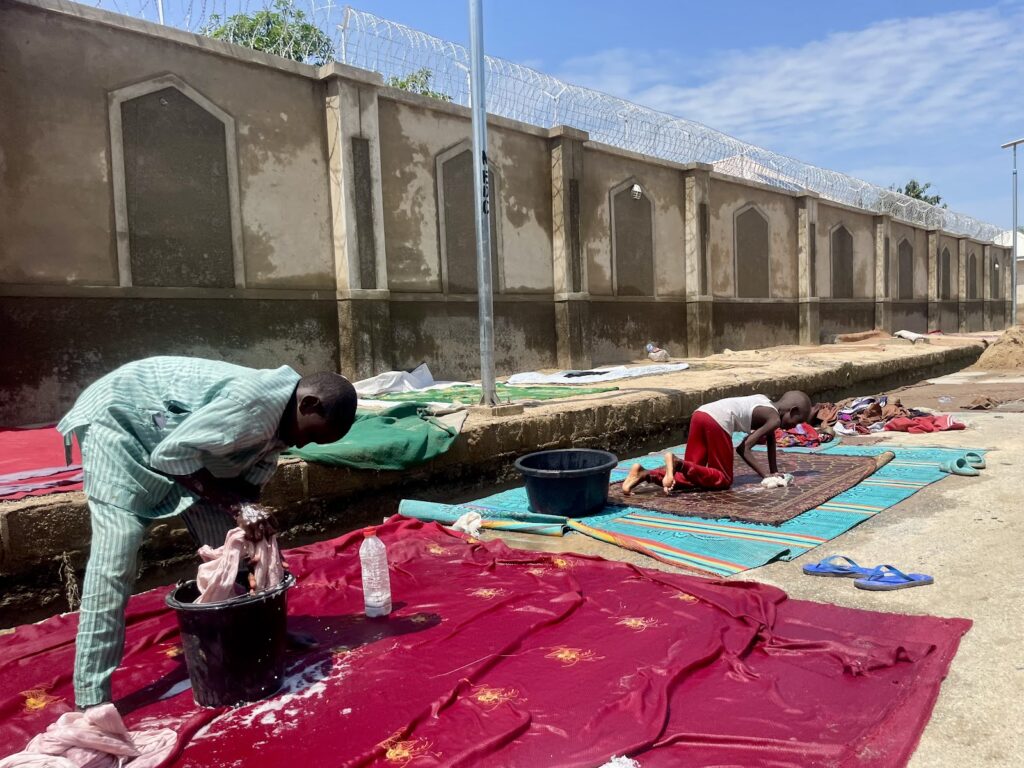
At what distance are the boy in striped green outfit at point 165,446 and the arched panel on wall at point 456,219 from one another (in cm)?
806

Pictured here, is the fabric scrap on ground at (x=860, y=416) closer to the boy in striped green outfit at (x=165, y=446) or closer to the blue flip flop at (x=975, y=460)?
the blue flip flop at (x=975, y=460)

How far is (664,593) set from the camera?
3379 millimetres

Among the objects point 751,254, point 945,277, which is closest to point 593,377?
point 751,254

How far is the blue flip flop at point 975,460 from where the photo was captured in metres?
6.07

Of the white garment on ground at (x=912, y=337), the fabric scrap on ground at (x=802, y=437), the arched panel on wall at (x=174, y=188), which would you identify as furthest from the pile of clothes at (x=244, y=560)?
the white garment on ground at (x=912, y=337)

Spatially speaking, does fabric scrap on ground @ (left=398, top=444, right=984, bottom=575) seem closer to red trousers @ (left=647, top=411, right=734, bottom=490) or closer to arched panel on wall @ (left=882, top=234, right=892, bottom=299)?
red trousers @ (left=647, top=411, right=734, bottom=490)

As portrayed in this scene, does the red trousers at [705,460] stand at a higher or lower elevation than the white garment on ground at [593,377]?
lower

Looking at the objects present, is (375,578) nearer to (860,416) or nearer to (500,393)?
(500,393)

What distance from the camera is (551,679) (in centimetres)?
259

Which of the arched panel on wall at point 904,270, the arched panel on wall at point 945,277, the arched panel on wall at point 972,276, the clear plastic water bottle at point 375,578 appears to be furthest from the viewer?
the arched panel on wall at point 972,276

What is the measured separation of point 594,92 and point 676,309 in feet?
15.2

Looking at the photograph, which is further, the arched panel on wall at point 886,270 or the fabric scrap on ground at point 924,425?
the arched panel on wall at point 886,270

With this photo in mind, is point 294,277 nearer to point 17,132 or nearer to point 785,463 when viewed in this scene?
point 17,132

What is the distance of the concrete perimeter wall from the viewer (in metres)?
7.03
